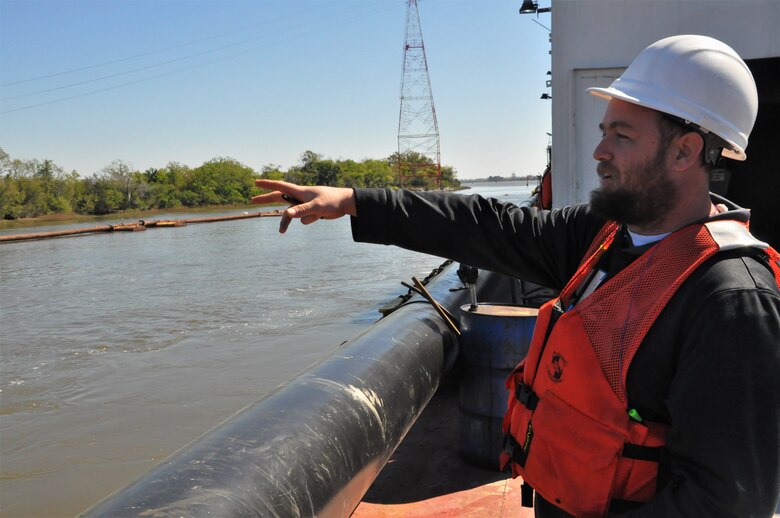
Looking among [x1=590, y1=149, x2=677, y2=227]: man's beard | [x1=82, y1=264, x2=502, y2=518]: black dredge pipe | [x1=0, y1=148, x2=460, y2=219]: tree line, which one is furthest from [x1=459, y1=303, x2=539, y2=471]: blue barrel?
[x1=0, y1=148, x2=460, y2=219]: tree line

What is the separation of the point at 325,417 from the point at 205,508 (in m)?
0.79

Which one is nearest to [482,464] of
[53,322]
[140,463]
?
[140,463]

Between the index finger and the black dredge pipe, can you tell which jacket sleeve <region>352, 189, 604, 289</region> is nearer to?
the index finger

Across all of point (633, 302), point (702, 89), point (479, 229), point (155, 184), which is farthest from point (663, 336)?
point (155, 184)

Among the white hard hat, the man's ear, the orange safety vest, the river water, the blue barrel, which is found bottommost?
the river water

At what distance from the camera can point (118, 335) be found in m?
11.1

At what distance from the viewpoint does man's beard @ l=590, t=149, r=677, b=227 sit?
145cm

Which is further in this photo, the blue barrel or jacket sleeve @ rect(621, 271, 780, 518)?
the blue barrel

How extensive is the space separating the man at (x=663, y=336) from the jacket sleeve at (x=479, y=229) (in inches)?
8.8

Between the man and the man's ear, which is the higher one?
the man's ear

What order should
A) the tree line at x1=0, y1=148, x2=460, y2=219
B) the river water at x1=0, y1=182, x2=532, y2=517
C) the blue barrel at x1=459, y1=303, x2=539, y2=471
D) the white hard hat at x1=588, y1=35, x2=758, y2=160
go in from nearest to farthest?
the white hard hat at x1=588, y1=35, x2=758, y2=160, the blue barrel at x1=459, y1=303, x2=539, y2=471, the river water at x1=0, y1=182, x2=532, y2=517, the tree line at x1=0, y1=148, x2=460, y2=219

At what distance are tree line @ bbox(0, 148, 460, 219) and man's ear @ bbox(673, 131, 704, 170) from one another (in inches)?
2742

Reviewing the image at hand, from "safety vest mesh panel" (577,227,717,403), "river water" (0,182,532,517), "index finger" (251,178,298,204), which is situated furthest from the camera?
"river water" (0,182,532,517)

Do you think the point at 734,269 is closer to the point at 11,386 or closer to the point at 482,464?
the point at 482,464
